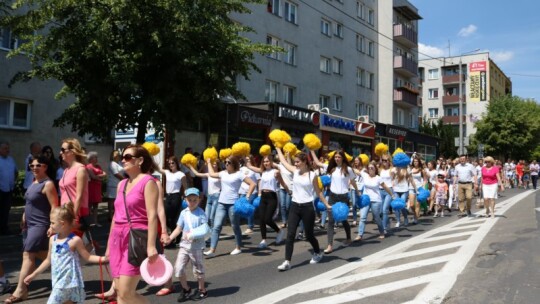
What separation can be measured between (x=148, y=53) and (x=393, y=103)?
30.3 metres

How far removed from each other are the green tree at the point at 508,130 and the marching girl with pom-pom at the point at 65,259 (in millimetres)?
49411

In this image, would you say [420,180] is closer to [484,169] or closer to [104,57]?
[484,169]

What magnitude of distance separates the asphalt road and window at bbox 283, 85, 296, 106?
17850 millimetres

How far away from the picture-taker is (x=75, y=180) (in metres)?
5.45

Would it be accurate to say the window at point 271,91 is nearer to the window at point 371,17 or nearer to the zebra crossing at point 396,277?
the window at point 371,17

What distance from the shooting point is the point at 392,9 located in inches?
1544

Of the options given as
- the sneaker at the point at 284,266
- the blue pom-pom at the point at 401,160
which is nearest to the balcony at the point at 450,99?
the blue pom-pom at the point at 401,160

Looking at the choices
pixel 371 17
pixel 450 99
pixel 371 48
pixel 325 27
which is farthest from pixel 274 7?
pixel 450 99

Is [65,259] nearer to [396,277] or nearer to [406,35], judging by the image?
[396,277]

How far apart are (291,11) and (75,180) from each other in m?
24.6

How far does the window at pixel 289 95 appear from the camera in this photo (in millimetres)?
27598

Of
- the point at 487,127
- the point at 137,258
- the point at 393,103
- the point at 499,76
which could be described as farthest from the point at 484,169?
the point at 499,76

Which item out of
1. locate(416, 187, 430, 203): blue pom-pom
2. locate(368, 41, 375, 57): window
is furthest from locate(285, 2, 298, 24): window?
locate(416, 187, 430, 203): blue pom-pom

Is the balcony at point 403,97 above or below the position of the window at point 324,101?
above
